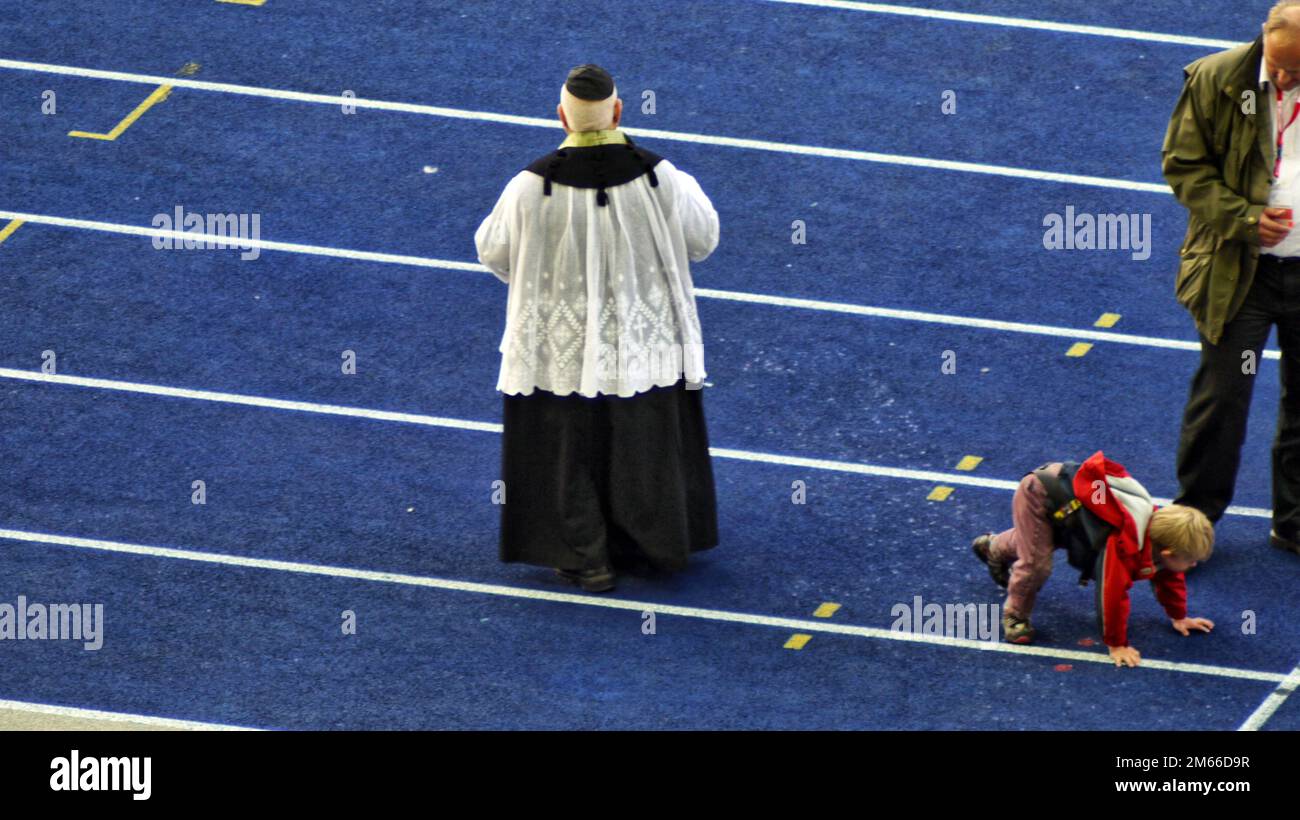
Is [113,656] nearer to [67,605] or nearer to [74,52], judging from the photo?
[67,605]

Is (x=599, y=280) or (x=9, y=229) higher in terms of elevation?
(x=9, y=229)

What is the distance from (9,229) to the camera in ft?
40.1

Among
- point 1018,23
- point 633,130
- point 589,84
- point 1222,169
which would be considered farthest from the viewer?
point 1018,23

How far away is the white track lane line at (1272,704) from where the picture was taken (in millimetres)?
8609

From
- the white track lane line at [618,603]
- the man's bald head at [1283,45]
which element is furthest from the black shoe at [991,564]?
the man's bald head at [1283,45]

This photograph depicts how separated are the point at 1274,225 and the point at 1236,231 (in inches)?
6.2

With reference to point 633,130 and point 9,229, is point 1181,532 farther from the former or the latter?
point 9,229

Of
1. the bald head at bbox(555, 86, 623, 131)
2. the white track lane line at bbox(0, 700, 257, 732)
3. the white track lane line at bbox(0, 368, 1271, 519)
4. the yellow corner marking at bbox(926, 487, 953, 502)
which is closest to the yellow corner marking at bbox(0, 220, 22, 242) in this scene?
the white track lane line at bbox(0, 368, 1271, 519)

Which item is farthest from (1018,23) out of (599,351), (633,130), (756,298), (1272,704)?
(1272,704)

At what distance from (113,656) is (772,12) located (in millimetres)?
6827

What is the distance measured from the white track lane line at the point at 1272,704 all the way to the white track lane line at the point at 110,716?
3.77m

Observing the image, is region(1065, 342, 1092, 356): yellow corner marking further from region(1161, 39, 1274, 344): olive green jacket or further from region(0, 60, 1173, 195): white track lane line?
region(1161, 39, 1274, 344): olive green jacket

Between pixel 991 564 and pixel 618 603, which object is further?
pixel 618 603

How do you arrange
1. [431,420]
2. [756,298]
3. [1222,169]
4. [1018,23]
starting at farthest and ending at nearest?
[1018,23], [756,298], [431,420], [1222,169]
